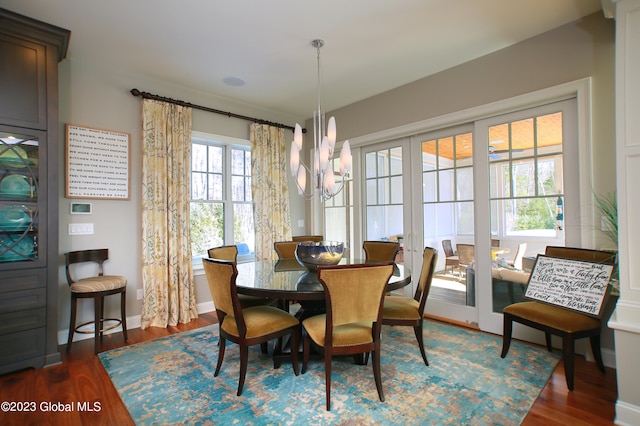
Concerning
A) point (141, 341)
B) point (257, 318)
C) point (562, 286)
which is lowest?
point (141, 341)

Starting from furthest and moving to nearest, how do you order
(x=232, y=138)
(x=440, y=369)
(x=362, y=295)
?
(x=232, y=138) → (x=440, y=369) → (x=362, y=295)

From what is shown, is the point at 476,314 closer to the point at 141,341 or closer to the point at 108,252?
the point at 141,341

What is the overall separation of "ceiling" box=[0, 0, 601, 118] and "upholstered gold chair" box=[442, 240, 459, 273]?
204cm

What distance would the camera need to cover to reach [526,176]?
307 cm

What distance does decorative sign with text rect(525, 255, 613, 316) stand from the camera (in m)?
2.27

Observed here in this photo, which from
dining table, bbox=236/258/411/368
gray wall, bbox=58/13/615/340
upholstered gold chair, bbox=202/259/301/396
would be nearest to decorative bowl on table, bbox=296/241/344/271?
dining table, bbox=236/258/411/368

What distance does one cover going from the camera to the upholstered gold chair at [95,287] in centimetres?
284

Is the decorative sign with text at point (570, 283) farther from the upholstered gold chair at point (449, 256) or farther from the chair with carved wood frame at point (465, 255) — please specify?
the upholstered gold chair at point (449, 256)

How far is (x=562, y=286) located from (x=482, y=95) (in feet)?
6.59

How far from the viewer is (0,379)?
7.76 feet

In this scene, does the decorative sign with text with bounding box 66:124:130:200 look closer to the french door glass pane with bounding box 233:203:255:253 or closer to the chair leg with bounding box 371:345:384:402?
the french door glass pane with bounding box 233:203:255:253

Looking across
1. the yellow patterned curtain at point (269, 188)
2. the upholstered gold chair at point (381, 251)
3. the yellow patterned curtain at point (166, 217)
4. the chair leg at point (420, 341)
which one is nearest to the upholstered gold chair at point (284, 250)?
the yellow patterned curtain at point (269, 188)

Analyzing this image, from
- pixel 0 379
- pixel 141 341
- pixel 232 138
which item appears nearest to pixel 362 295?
pixel 141 341

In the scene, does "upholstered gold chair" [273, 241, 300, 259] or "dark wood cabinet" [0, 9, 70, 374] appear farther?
"upholstered gold chair" [273, 241, 300, 259]
